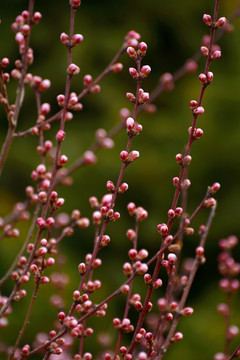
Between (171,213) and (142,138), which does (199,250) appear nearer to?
(171,213)

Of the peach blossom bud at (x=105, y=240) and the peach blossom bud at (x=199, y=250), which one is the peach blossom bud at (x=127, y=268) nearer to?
the peach blossom bud at (x=105, y=240)

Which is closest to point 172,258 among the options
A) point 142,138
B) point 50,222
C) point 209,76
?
point 50,222

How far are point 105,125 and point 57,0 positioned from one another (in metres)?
1.60

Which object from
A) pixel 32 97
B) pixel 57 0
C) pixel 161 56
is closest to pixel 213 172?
pixel 161 56

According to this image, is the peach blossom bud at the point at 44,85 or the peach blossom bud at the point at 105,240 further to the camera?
the peach blossom bud at the point at 44,85

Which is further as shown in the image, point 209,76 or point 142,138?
point 142,138

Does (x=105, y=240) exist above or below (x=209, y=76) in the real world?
below

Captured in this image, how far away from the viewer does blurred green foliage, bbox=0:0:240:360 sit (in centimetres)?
288

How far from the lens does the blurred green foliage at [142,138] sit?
113 inches

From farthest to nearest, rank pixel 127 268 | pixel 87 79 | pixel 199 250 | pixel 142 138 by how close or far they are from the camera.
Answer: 1. pixel 142 138
2. pixel 87 79
3. pixel 199 250
4. pixel 127 268

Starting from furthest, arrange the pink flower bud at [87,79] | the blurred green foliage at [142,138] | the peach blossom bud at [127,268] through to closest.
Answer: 1. the blurred green foliage at [142,138]
2. the pink flower bud at [87,79]
3. the peach blossom bud at [127,268]

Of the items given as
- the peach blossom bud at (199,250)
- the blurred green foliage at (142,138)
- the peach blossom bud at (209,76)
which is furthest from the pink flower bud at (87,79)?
the blurred green foliage at (142,138)

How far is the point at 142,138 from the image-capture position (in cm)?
358

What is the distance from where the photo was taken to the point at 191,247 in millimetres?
3586
